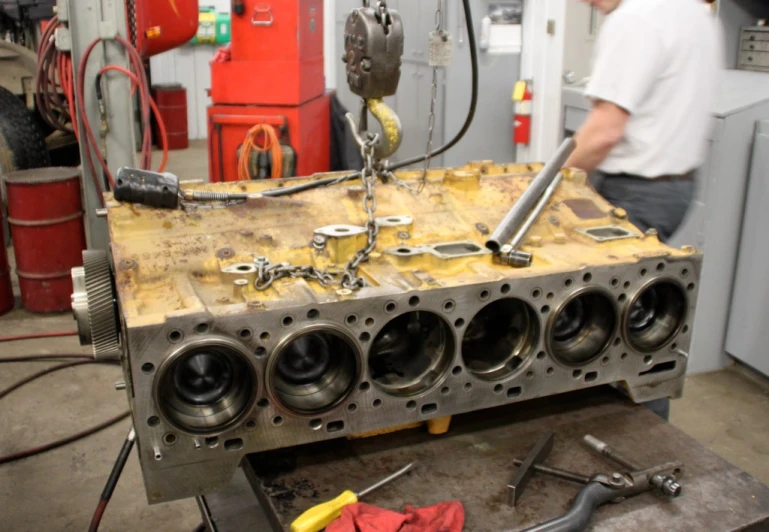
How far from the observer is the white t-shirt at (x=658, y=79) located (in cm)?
158

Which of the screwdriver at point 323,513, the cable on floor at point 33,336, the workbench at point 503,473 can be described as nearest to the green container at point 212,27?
the cable on floor at point 33,336

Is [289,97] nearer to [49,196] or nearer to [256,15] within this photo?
[256,15]

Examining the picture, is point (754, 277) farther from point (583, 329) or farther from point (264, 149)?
point (264, 149)

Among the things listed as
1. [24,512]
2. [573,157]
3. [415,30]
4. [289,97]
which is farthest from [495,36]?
[24,512]

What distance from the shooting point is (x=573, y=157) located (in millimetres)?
1588

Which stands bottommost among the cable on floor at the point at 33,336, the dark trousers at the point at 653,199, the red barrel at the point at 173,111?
the cable on floor at the point at 33,336

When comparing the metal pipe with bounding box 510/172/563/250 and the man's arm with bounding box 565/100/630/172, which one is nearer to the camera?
the metal pipe with bounding box 510/172/563/250

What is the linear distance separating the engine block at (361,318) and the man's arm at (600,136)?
0.15m

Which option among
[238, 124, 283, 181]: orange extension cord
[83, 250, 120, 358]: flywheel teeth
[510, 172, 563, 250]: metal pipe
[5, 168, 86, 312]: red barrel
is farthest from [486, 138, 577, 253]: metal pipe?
[5, 168, 86, 312]: red barrel

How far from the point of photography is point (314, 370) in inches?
44.4

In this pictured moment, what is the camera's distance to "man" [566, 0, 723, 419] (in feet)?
5.20

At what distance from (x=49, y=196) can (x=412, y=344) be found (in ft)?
8.64

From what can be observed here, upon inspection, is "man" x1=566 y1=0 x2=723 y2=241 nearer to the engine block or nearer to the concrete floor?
the engine block

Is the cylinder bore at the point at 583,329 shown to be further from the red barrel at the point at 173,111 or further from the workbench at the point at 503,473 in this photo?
the red barrel at the point at 173,111
